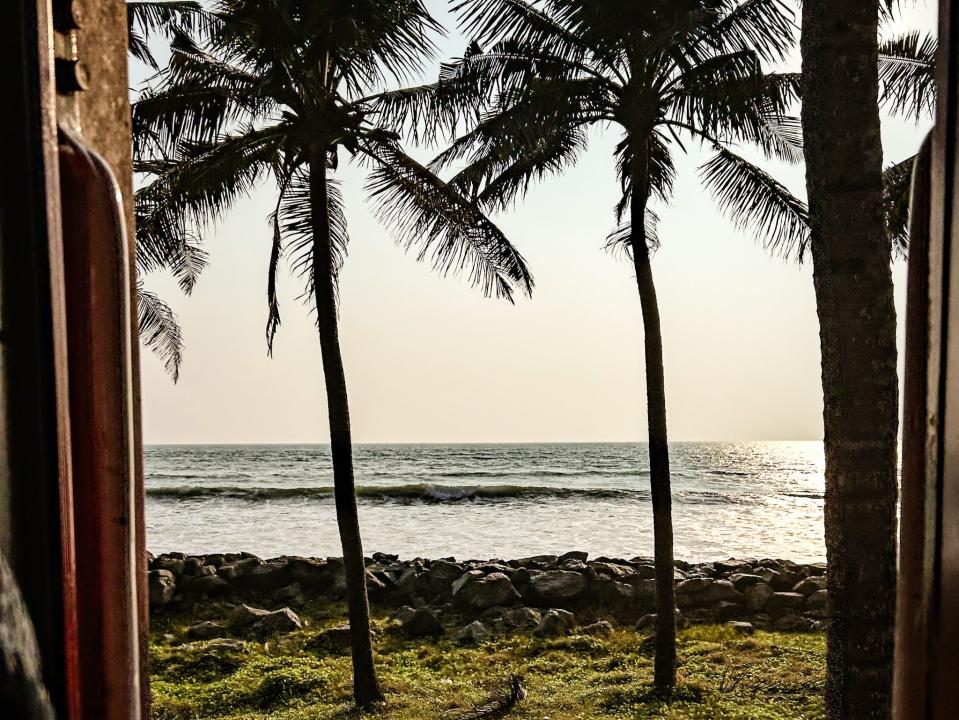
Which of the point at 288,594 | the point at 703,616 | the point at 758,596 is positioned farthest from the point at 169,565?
the point at 758,596

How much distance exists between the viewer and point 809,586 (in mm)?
14367

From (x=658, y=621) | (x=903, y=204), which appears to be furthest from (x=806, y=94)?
(x=658, y=621)

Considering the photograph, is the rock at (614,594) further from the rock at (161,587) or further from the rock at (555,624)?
the rock at (161,587)

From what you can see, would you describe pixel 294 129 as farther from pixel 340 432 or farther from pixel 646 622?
pixel 646 622

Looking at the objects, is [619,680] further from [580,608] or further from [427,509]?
[427,509]

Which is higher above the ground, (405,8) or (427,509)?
(405,8)

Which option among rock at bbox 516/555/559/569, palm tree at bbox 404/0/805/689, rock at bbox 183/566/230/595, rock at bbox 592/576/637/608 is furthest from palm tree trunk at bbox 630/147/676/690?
rock at bbox 183/566/230/595

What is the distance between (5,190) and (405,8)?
28.7ft

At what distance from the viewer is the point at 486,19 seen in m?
9.84

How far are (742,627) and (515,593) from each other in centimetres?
351

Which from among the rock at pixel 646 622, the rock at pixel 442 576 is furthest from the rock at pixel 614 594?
the rock at pixel 442 576

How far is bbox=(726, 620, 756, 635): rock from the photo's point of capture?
12922 mm

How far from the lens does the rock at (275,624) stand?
13.3 m

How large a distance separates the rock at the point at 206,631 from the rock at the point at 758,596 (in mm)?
7902
